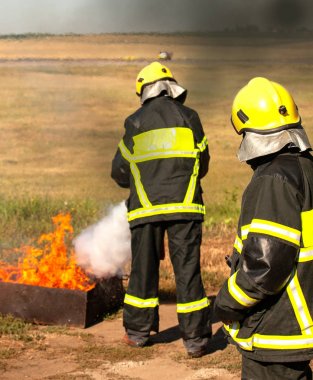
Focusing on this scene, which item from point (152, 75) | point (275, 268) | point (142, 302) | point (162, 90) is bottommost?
point (142, 302)

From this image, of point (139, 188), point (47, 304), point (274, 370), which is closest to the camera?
point (274, 370)

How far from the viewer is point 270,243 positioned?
390 cm

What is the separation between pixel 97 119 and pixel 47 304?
10.4m

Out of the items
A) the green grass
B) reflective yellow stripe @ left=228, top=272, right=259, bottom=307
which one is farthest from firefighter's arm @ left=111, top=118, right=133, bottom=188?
reflective yellow stripe @ left=228, top=272, right=259, bottom=307

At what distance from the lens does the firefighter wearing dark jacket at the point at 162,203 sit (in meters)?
6.71

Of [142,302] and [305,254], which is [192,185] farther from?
[305,254]

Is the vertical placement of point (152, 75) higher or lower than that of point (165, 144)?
higher

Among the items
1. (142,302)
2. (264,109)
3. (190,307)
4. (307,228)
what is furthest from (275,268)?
(142,302)

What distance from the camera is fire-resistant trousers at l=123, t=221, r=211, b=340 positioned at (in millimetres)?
6770

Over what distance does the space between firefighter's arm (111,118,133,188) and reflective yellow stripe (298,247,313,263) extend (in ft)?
9.83

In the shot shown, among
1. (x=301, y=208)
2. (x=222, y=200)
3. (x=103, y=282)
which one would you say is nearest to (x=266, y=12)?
(x=103, y=282)

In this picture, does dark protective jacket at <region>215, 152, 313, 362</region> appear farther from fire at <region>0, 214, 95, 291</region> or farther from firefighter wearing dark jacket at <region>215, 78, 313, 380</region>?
fire at <region>0, 214, 95, 291</region>

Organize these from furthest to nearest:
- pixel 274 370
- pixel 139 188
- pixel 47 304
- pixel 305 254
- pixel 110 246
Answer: pixel 110 246 → pixel 47 304 → pixel 139 188 → pixel 274 370 → pixel 305 254

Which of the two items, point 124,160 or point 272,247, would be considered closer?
point 272,247
